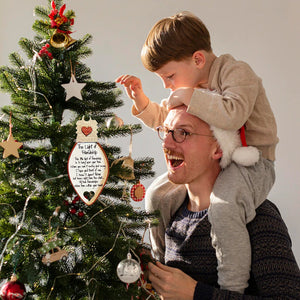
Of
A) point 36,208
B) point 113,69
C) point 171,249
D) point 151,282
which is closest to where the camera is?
point 36,208

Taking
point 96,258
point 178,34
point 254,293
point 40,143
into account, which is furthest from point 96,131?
point 254,293

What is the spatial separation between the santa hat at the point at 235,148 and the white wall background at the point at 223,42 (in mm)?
1252

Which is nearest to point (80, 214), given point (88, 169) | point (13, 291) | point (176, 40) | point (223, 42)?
point (88, 169)

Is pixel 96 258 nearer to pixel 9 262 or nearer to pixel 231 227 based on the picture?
pixel 9 262

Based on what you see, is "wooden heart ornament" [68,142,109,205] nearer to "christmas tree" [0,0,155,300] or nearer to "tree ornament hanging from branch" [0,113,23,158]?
"christmas tree" [0,0,155,300]

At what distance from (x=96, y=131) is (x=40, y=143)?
0.61ft

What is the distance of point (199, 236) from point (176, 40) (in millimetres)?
611

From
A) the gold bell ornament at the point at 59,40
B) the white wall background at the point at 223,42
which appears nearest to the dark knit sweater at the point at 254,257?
the gold bell ornament at the point at 59,40

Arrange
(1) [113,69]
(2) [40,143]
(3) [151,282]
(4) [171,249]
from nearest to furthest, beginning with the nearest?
(2) [40,143] → (3) [151,282] → (4) [171,249] → (1) [113,69]

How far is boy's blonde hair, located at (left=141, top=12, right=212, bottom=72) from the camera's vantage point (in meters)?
1.38

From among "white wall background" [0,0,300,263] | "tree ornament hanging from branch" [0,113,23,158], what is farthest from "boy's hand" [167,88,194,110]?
"white wall background" [0,0,300,263]

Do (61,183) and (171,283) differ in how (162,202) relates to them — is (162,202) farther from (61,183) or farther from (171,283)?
(61,183)

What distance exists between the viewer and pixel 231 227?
1.25 metres

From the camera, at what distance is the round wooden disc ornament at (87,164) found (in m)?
1.12
